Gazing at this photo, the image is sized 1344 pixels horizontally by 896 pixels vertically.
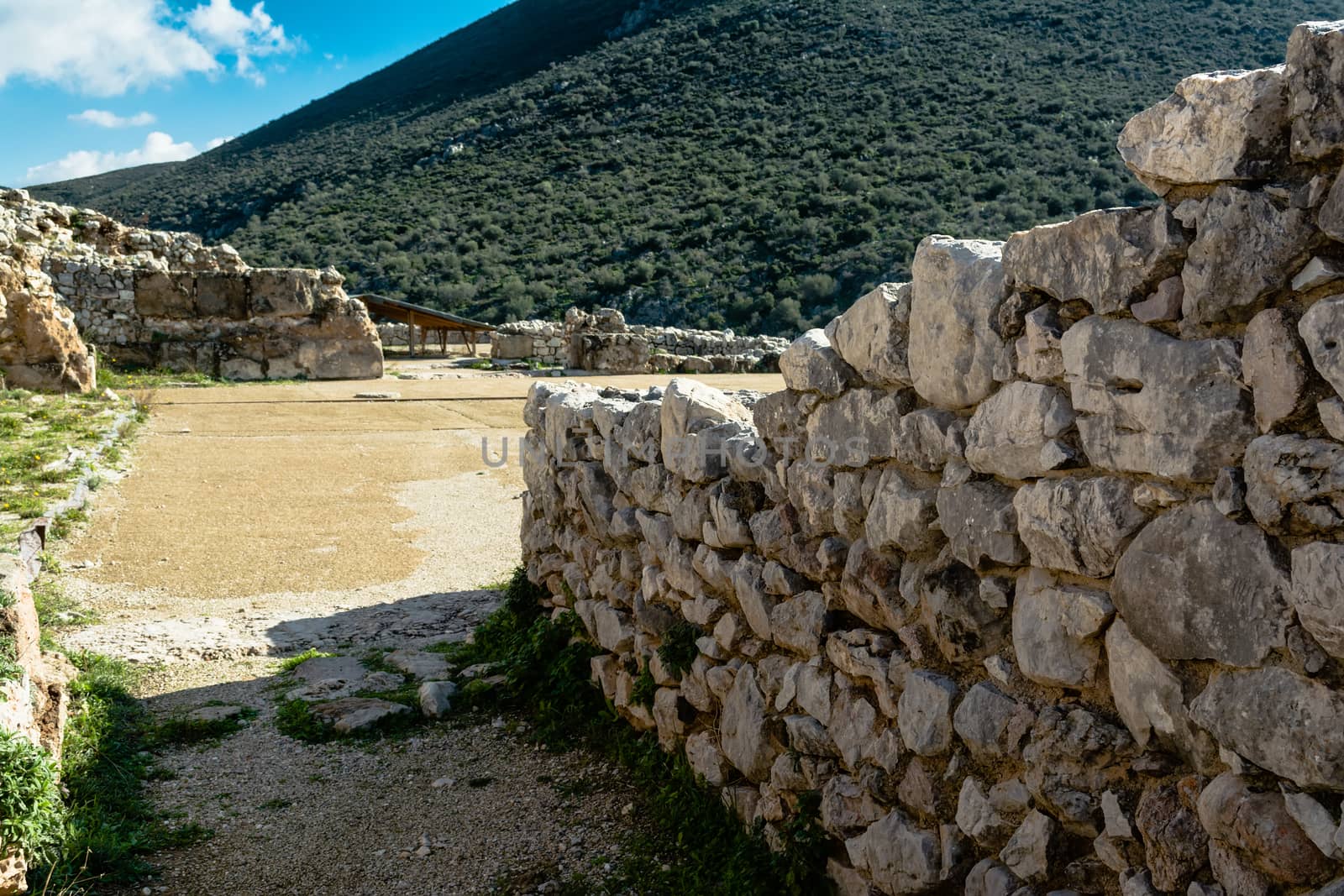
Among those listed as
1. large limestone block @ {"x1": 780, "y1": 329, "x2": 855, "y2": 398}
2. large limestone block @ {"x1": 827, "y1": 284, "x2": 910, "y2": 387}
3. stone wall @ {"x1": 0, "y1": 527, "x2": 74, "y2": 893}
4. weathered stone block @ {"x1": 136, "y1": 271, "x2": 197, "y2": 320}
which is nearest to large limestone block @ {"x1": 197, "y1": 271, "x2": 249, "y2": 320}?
weathered stone block @ {"x1": 136, "y1": 271, "x2": 197, "y2": 320}

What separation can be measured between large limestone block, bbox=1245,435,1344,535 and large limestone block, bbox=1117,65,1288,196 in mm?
487

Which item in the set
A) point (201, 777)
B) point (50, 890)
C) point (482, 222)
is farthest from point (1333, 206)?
point (482, 222)

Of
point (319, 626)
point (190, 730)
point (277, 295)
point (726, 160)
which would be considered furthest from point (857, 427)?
point (726, 160)

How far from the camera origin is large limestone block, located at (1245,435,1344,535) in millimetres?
1688

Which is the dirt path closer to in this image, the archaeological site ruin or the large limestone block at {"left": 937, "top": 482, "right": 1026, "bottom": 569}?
the archaeological site ruin

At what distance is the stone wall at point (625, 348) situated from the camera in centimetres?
2228

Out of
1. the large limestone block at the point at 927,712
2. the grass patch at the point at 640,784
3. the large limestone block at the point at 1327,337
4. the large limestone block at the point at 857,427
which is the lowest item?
the grass patch at the point at 640,784

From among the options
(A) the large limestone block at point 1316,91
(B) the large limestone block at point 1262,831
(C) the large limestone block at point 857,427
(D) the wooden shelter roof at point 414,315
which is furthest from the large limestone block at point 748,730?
(D) the wooden shelter roof at point 414,315

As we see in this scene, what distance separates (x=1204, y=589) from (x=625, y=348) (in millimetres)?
20775

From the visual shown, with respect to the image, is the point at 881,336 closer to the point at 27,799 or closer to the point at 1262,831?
the point at 1262,831

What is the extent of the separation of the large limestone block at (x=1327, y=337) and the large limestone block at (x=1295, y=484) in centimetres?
10

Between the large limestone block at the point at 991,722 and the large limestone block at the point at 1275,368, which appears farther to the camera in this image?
the large limestone block at the point at 991,722

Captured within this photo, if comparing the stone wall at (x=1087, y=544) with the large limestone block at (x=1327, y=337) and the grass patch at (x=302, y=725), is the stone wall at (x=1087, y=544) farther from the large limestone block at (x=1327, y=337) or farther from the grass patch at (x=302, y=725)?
the grass patch at (x=302, y=725)

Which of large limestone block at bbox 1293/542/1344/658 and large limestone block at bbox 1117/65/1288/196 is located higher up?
large limestone block at bbox 1117/65/1288/196
